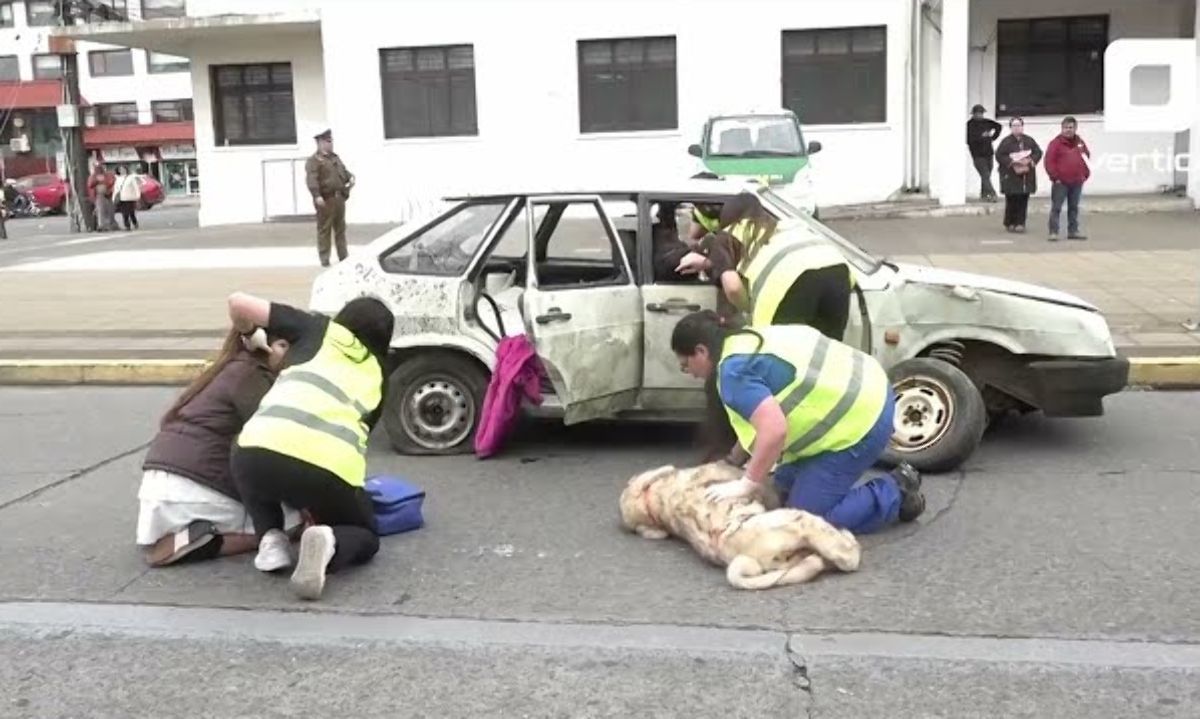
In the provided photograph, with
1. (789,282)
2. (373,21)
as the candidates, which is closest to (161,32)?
(373,21)

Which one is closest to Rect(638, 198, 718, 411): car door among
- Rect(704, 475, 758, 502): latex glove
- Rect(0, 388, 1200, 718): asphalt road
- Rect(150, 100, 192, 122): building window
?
Rect(0, 388, 1200, 718): asphalt road

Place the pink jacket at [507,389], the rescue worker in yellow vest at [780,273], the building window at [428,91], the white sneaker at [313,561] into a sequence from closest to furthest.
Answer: the white sneaker at [313,561], the rescue worker in yellow vest at [780,273], the pink jacket at [507,389], the building window at [428,91]

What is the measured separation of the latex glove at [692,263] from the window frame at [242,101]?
65.1 feet

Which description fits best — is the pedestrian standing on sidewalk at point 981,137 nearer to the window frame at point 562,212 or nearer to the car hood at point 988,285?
the car hood at point 988,285

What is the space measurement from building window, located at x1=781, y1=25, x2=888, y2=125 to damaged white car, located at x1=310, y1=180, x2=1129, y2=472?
50.2ft

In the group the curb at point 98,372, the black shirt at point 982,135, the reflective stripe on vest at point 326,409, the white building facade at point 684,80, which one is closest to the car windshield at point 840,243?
the reflective stripe on vest at point 326,409

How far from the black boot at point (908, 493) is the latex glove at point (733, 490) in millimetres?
802

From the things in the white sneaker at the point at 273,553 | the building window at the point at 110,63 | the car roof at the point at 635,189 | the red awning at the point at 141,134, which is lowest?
the white sneaker at the point at 273,553

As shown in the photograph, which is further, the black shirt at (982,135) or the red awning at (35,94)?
the red awning at (35,94)

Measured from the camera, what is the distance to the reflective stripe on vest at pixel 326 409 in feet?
14.7

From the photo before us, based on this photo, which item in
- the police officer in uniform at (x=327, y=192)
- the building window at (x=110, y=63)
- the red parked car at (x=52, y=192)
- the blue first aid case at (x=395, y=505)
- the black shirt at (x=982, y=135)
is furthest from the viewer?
the building window at (x=110, y=63)

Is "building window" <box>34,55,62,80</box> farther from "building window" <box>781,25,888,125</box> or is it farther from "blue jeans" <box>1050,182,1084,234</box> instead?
"blue jeans" <box>1050,182,1084,234</box>

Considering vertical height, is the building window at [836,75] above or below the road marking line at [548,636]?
above

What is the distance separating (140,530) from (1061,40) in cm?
1958
